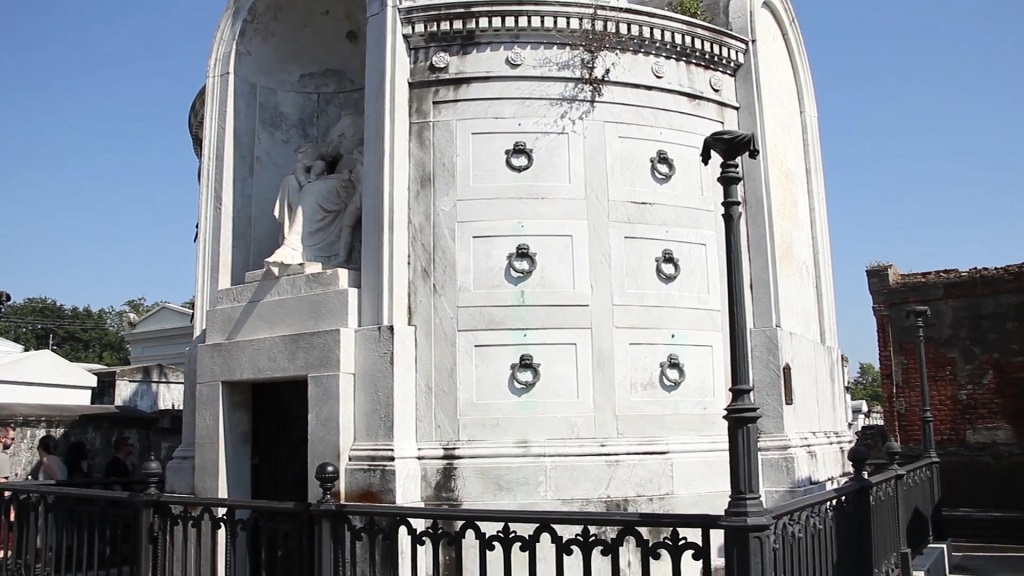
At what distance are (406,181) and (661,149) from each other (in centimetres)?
284

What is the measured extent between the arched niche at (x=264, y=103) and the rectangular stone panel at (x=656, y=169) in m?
3.71

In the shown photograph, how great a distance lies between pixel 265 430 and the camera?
1088 centimetres

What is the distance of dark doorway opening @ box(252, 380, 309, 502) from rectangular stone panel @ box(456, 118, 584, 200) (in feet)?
10.4

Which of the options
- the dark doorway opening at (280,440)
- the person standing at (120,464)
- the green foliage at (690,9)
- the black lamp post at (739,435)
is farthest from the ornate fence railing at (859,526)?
the person standing at (120,464)

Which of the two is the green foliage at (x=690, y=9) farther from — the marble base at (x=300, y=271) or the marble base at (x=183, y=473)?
the marble base at (x=183, y=473)

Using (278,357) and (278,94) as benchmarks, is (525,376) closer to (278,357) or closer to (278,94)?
(278,357)

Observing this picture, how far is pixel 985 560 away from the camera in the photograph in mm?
12516

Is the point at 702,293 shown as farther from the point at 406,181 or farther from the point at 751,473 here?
the point at 751,473

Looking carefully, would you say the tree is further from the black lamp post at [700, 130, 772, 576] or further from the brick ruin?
the black lamp post at [700, 130, 772, 576]

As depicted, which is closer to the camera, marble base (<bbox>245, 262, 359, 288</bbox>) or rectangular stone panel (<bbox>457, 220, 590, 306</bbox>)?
rectangular stone panel (<bbox>457, 220, 590, 306</bbox>)

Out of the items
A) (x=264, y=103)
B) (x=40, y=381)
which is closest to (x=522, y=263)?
(x=264, y=103)

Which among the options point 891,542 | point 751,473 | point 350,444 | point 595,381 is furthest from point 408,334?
point 891,542

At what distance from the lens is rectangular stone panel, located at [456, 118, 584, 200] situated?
9.73m

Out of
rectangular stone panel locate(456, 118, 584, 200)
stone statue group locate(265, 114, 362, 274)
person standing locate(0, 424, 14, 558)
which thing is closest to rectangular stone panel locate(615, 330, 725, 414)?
rectangular stone panel locate(456, 118, 584, 200)
